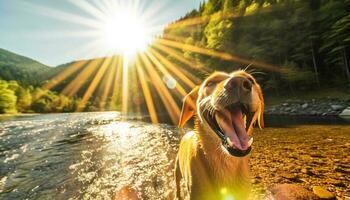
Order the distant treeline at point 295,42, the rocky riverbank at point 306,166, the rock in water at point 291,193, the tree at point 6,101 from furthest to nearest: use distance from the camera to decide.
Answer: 1. the tree at point 6,101
2. the distant treeline at point 295,42
3. the rocky riverbank at point 306,166
4. the rock in water at point 291,193

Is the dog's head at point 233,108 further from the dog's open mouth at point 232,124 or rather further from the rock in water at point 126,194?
the rock in water at point 126,194

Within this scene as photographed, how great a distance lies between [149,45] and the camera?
159625mm

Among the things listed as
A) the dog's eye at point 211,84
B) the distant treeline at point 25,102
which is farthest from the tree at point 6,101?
the dog's eye at point 211,84

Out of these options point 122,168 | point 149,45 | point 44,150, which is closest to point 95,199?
point 122,168

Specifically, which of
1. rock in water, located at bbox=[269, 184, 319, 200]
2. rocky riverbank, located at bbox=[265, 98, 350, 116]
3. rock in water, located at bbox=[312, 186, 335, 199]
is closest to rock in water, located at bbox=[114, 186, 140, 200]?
rock in water, located at bbox=[269, 184, 319, 200]

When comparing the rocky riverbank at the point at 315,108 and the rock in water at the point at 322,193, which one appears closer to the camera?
the rock in water at the point at 322,193

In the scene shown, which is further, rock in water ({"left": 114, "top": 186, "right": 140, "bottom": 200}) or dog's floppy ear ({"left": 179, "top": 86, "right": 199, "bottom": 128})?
rock in water ({"left": 114, "top": 186, "right": 140, "bottom": 200})

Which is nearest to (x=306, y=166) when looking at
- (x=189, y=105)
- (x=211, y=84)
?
(x=189, y=105)

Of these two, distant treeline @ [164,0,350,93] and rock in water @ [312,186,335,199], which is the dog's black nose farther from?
distant treeline @ [164,0,350,93]

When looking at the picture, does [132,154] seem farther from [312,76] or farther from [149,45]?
[149,45]

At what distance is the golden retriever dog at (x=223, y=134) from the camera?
10.3ft

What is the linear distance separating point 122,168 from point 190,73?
70853mm

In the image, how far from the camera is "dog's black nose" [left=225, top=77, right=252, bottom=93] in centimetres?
303

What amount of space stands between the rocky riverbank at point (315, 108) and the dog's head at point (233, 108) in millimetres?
27032
